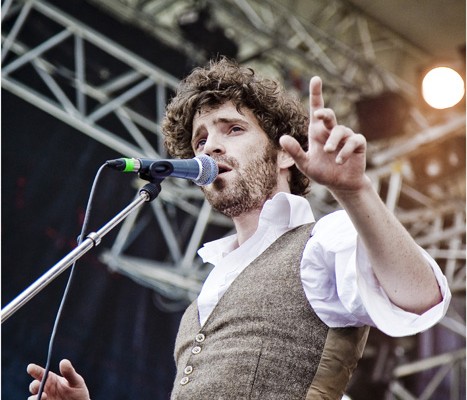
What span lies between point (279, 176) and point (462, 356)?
4.22 metres

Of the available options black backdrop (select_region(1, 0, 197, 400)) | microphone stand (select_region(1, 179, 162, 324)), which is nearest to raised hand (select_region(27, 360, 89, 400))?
microphone stand (select_region(1, 179, 162, 324))

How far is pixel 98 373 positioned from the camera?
369 centimetres

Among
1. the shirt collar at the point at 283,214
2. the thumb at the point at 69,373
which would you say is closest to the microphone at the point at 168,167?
the shirt collar at the point at 283,214

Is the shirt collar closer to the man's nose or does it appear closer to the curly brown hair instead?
the man's nose

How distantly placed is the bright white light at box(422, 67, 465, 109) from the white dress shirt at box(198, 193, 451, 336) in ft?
10.1

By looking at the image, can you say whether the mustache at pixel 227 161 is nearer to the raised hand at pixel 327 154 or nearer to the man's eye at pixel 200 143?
the man's eye at pixel 200 143

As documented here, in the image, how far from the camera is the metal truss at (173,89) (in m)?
3.98

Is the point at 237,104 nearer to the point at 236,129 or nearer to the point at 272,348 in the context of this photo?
the point at 236,129

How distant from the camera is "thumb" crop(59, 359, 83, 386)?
1.68 metres

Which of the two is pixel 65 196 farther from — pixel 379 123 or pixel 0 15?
pixel 379 123

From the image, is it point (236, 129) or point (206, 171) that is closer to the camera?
point (206, 171)

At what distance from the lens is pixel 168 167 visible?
145 centimetres

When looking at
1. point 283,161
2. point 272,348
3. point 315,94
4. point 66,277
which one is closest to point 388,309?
point 272,348

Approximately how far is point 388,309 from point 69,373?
0.79 meters
